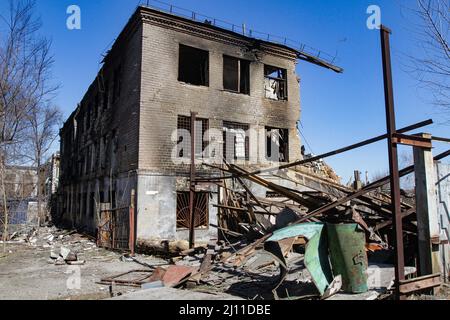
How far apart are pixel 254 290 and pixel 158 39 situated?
12.0 m

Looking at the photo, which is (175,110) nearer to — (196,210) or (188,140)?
(188,140)

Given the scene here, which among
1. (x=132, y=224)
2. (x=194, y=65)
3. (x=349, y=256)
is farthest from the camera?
(x=194, y=65)

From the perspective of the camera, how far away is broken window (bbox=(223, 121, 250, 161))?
52.1 feet

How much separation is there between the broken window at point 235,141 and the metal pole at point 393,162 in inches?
443

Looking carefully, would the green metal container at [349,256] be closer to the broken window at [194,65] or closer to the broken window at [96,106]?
the broken window at [194,65]

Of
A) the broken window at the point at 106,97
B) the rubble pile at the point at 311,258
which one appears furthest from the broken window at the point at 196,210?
the broken window at the point at 106,97

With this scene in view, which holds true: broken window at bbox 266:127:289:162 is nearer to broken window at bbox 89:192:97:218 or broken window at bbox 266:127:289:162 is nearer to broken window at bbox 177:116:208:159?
broken window at bbox 177:116:208:159

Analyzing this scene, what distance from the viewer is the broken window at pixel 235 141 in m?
15.9

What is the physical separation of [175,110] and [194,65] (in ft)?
17.0

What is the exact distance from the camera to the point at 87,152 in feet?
73.1

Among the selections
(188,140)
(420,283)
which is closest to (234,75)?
(188,140)

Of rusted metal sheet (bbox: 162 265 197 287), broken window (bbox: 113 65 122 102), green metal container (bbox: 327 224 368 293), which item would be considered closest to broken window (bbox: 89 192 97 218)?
broken window (bbox: 113 65 122 102)

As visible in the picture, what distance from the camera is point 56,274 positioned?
30.4 feet

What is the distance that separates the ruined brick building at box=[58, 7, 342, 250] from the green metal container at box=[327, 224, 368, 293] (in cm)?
813
